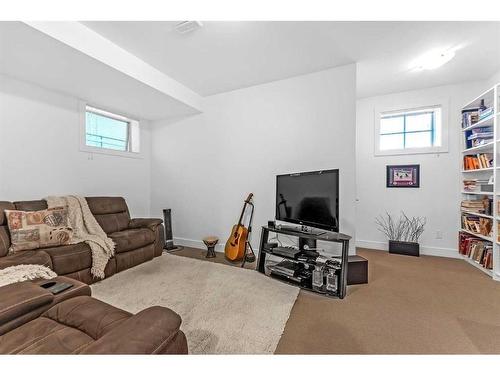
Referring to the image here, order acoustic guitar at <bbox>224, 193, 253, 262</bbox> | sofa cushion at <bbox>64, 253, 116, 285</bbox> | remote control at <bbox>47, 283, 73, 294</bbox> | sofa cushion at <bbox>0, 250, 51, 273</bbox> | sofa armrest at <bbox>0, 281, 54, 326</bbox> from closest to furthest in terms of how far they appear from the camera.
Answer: sofa armrest at <bbox>0, 281, 54, 326</bbox>, remote control at <bbox>47, 283, 73, 294</bbox>, sofa cushion at <bbox>0, 250, 51, 273</bbox>, sofa cushion at <bbox>64, 253, 116, 285</bbox>, acoustic guitar at <bbox>224, 193, 253, 262</bbox>

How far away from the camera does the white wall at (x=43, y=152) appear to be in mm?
2557

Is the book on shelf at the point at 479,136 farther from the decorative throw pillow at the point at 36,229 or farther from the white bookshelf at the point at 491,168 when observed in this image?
the decorative throw pillow at the point at 36,229

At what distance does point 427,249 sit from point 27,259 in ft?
16.0

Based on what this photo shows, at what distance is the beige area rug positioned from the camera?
1.49 metres

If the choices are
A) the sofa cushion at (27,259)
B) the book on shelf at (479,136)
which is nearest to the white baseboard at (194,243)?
the sofa cushion at (27,259)

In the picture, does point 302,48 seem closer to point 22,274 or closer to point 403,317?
point 403,317

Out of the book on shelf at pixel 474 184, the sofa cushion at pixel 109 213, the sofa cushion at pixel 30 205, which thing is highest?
the book on shelf at pixel 474 184

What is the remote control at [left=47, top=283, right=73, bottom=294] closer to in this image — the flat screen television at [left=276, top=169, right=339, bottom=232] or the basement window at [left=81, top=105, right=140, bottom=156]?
the flat screen television at [left=276, top=169, right=339, bottom=232]

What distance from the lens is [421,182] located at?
3533mm

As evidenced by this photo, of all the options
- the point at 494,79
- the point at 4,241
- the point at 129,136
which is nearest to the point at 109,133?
the point at 129,136

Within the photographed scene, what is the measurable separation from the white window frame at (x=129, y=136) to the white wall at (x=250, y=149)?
0.30 metres

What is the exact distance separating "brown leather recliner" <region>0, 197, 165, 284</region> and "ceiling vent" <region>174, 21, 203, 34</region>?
91.9 inches

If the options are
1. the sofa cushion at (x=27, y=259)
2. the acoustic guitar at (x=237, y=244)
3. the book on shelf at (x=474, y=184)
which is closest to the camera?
Result: the sofa cushion at (x=27, y=259)

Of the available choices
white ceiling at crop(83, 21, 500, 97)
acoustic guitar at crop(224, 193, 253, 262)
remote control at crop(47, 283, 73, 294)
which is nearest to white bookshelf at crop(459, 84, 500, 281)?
white ceiling at crop(83, 21, 500, 97)
